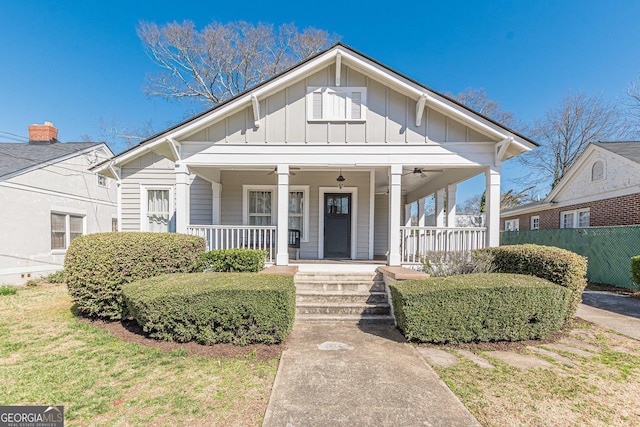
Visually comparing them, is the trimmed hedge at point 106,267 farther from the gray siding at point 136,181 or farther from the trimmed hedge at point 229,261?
the gray siding at point 136,181

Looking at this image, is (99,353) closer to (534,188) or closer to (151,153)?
(151,153)

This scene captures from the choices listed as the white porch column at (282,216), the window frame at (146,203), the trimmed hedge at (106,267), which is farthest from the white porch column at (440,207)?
the window frame at (146,203)

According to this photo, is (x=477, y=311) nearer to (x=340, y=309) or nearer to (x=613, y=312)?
(x=340, y=309)

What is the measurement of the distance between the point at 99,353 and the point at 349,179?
7021 mm

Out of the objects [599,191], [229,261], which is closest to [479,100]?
[599,191]

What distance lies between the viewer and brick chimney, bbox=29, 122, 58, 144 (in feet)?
40.4

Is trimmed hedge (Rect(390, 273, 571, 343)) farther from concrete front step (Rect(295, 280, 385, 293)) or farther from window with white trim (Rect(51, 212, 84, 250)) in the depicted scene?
window with white trim (Rect(51, 212, 84, 250))

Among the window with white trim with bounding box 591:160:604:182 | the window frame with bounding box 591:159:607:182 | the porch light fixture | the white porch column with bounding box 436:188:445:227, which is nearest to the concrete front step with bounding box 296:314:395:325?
the porch light fixture

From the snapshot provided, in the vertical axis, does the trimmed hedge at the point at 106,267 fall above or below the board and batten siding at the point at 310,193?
below

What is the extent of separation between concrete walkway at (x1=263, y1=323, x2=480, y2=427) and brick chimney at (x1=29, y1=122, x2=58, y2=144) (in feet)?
50.4

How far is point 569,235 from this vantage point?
34.7ft

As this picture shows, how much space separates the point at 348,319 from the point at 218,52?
16487 mm

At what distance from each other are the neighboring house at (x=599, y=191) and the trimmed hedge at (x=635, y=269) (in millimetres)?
2624

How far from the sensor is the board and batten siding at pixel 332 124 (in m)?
6.54
